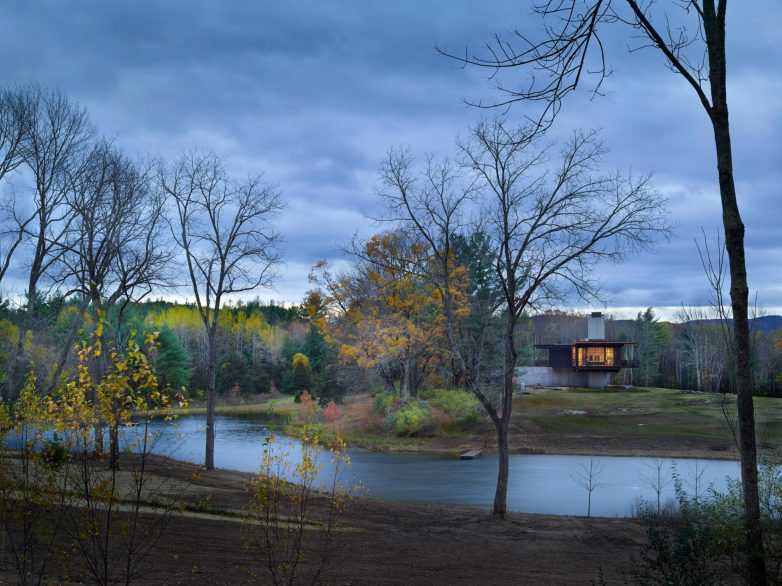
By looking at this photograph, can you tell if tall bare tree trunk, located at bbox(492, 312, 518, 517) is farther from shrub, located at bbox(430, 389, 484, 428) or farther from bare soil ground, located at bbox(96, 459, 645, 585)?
shrub, located at bbox(430, 389, 484, 428)

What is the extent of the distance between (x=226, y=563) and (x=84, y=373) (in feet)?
17.1

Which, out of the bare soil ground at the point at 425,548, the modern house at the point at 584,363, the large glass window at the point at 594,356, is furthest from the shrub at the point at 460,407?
the bare soil ground at the point at 425,548

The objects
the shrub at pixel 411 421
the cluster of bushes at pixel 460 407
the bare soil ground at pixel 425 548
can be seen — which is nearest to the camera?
the bare soil ground at pixel 425 548

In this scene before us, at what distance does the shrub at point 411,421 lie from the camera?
3825cm

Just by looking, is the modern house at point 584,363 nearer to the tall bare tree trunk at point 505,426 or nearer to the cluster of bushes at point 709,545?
the tall bare tree trunk at point 505,426

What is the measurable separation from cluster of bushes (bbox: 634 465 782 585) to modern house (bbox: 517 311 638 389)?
153ft

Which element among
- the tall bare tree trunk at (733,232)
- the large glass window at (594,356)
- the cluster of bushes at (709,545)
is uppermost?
the tall bare tree trunk at (733,232)

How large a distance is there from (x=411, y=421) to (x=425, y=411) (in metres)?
1.34

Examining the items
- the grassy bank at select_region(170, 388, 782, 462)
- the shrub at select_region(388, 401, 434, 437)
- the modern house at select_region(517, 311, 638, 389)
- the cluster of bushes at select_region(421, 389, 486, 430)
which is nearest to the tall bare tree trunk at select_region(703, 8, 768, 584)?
the grassy bank at select_region(170, 388, 782, 462)

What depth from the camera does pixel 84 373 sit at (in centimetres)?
583

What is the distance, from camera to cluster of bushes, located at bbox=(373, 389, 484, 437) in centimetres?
3841

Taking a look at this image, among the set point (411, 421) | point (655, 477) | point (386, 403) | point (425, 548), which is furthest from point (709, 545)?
point (386, 403)

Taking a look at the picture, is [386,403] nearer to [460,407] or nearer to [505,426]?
[460,407]

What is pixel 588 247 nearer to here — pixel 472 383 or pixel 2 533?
pixel 472 383
